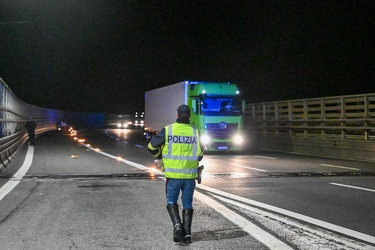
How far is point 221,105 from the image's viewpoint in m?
24.1

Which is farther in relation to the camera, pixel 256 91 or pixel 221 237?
pixel 256 91

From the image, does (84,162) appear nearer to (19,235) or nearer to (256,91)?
(19,235)

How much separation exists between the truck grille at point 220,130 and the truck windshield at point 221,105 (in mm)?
547

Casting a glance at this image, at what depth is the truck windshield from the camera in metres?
23.7

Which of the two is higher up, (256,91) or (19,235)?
(256,91)

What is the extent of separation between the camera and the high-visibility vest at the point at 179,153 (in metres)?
6.27

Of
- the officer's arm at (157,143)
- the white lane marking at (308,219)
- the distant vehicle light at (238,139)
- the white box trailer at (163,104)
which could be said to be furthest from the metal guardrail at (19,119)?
the officer's arm at (157,143)

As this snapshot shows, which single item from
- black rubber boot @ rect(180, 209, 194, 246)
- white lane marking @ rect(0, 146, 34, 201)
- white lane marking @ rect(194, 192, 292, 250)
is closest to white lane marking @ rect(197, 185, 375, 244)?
white lane marking @ rect(194, 192, 292, 250)

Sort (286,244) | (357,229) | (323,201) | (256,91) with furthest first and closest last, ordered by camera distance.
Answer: (256,91) < (323,201) < (357,229) < (286,244)

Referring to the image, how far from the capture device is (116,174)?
14398mm

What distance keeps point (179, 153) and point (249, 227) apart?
1852 mm

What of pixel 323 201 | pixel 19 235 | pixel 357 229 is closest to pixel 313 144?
pixel 323 201

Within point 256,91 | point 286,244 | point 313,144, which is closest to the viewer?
point 286,244

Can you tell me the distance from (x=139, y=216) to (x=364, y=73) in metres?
56.3
